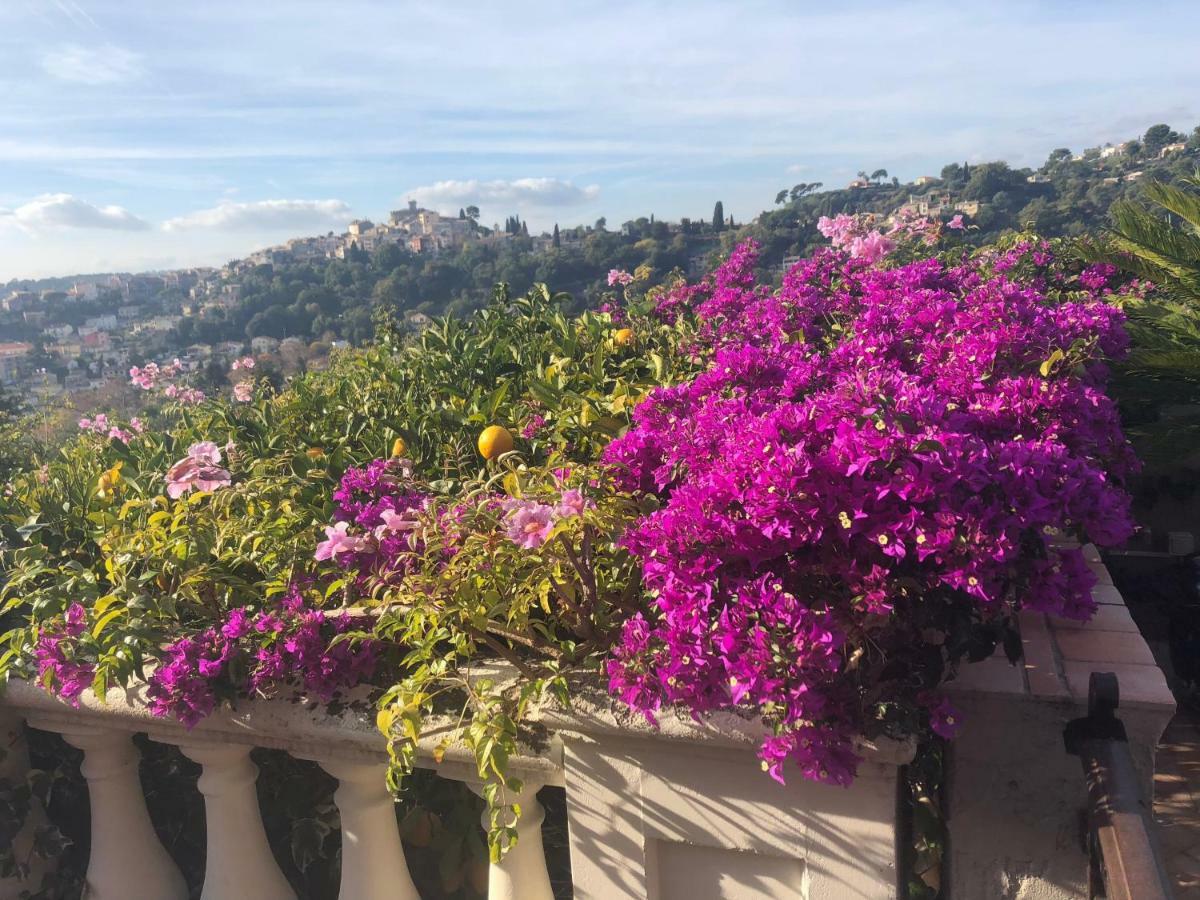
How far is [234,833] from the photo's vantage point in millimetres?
1643

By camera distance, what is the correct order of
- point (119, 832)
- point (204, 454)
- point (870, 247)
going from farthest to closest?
point (870, 247)
point (204, 454)
point (119, 832)

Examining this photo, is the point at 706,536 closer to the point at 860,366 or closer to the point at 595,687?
the point at 595,687

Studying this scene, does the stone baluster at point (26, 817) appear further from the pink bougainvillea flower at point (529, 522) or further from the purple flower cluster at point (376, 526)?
the pink bougainvillea flower at point (529, 522)

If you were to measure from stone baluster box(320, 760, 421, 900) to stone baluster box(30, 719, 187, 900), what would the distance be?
1.84 feet

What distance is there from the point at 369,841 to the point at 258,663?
15.6 inches

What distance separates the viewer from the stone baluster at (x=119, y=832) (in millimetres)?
1766

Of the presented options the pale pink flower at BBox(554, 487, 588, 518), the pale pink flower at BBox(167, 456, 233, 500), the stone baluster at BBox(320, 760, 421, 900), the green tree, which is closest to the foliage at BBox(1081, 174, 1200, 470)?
the pale pink flower at BBox(554, 487, 588, 518)

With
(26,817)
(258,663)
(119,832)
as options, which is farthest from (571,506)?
(26,817)

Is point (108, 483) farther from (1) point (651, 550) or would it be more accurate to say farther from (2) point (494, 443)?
(1) point (651, 550)

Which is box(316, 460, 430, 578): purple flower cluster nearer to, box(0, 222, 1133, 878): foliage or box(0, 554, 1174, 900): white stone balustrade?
box(0, 222, 1133, 878): foliage

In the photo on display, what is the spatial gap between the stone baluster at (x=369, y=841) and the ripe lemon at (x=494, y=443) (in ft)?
3.03

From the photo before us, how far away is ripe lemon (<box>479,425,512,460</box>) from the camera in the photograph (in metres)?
2.21

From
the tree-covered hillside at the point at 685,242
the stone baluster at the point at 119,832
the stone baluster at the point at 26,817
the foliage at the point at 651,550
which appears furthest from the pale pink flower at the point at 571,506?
the tree-covered hillside at the point at 685,242

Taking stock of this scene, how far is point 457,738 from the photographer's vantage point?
4.31ft
